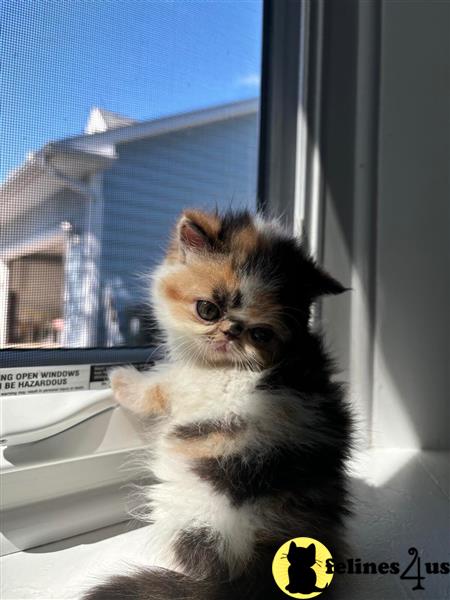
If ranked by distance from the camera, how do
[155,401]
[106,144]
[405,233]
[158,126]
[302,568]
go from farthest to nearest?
[405,233] → [158,126] → [106,144] → [155,401] → [302,568]

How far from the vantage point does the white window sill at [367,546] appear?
2.00 ft

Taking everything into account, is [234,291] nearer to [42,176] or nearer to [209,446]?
[209,446]

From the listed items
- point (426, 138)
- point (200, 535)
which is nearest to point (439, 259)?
point (426, 138)

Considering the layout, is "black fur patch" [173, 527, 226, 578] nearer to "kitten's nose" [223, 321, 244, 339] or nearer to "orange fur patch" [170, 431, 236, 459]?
"orange fur patch" [170, 431, 236, 459]

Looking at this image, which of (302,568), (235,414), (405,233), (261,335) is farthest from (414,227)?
(302,568)

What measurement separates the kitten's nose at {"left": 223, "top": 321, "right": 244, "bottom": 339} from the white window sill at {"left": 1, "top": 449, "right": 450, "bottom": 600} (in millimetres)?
310

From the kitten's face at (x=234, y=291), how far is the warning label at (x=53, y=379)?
18 centimetres

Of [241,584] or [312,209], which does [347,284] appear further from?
[241,584]

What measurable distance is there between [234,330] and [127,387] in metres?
0.25

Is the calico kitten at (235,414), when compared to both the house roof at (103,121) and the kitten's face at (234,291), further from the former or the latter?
the house roof at (103,121)

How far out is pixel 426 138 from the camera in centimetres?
108

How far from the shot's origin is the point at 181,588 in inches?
21.6

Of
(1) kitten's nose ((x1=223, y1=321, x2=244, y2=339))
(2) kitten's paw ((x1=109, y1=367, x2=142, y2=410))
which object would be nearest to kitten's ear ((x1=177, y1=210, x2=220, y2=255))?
(1) kitten's nose ((x1=223, y1=321, x2=244, y2=339))

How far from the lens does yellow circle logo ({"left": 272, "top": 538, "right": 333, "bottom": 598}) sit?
1.73 feet
